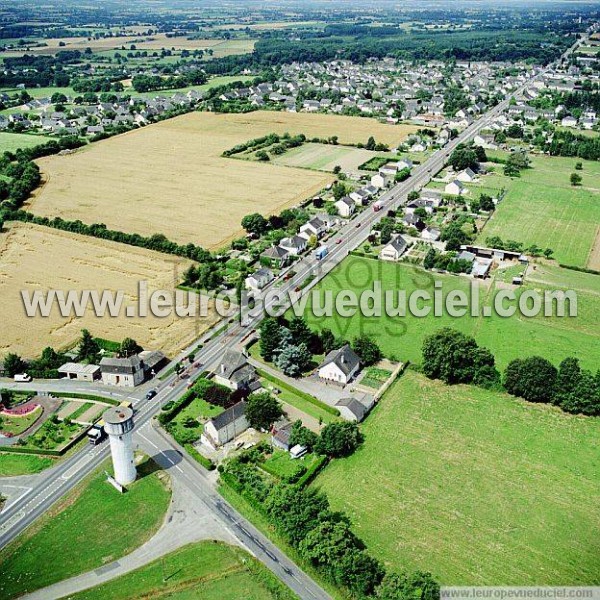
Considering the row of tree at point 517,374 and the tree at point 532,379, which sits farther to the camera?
the tree at point 532,379

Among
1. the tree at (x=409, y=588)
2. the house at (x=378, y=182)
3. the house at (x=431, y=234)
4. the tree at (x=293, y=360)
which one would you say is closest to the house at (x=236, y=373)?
the tree at (x=293, y=360)

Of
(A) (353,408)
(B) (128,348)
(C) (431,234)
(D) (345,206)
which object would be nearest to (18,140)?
(D) (345,206)

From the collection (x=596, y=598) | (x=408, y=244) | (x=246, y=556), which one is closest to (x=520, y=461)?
(x=596, y=598)

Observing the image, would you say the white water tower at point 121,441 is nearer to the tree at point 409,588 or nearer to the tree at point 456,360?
the tree at point 409,588

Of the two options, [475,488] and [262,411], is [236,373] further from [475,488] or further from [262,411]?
[475,488]

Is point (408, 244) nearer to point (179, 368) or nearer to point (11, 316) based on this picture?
point (179, 368)
